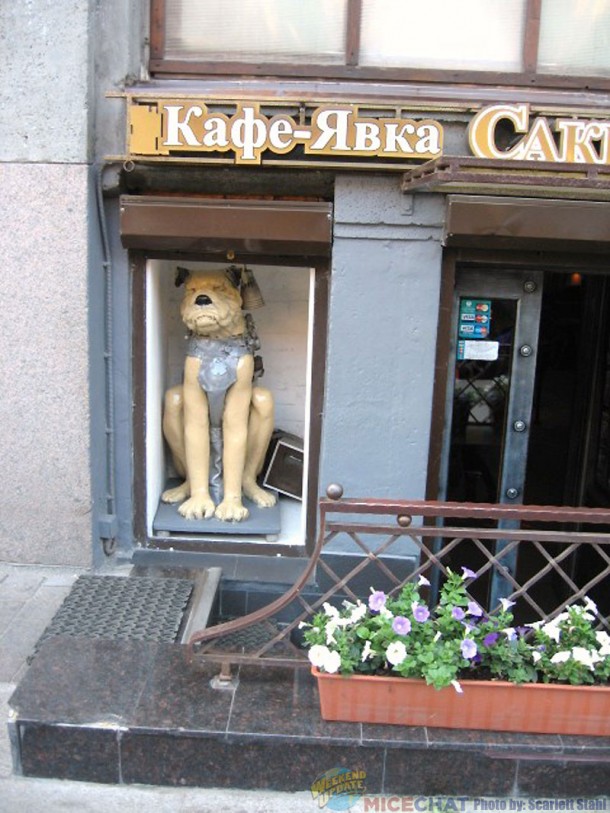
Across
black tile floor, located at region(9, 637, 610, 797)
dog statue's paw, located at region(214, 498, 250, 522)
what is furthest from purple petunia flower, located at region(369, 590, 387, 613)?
dog statue's paw, located at region(214, 498, 250, 522)

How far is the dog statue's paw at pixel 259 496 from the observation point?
5.69 meters

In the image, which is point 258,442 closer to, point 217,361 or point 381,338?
point 217,361

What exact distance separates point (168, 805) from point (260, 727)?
51cm

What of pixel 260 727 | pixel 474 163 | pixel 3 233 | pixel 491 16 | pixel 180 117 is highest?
pixel 491 16

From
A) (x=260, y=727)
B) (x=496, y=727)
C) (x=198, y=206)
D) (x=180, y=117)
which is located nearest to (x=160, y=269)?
(x=198, y=206)

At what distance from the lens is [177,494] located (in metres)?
5.70

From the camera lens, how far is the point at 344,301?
4.84m

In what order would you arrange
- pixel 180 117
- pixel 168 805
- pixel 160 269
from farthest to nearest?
pixel 160 269, pixel 180 117, pixel 168 805

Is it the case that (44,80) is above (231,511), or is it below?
above

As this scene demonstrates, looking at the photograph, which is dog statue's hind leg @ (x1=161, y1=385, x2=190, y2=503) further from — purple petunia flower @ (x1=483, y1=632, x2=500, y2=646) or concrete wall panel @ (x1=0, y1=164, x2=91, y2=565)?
purple petunia flower @ (x1=483, y1=632, x2=500, y2=646)

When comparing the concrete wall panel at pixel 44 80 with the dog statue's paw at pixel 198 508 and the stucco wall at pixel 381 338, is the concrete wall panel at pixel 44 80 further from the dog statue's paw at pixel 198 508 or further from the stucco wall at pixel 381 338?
the dog statue's paw at pixel 198 508

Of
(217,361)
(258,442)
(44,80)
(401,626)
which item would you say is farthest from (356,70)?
(401,626)

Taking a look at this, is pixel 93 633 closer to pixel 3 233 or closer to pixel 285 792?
pixel 285 792

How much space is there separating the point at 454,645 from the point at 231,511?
245 centimetres
